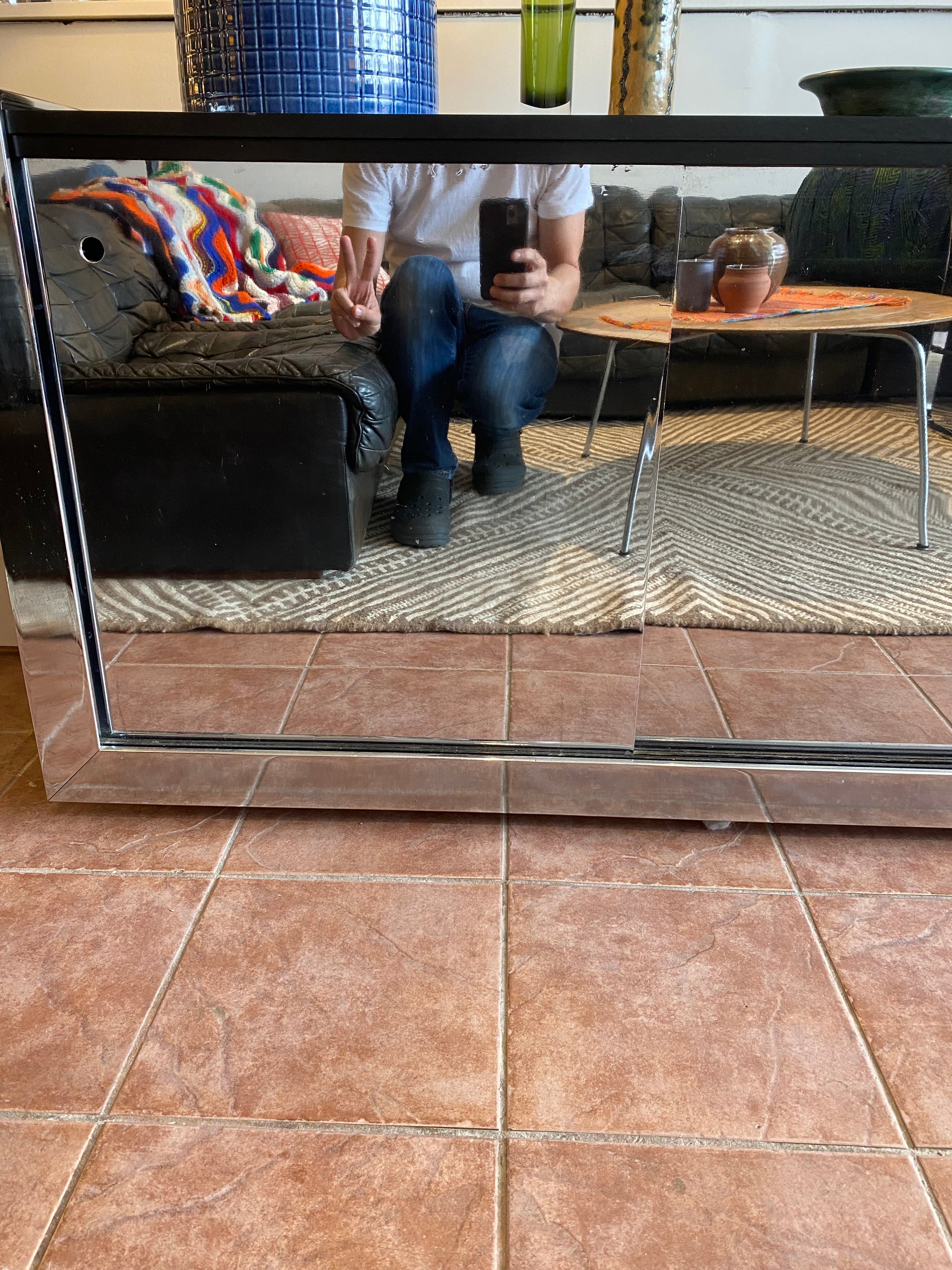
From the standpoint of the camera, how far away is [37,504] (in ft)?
3.43

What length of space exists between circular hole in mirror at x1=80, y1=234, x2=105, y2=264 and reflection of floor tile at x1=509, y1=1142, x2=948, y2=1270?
0.94 meters

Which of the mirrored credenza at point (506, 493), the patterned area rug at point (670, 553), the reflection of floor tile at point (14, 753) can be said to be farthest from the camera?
the reflection of floor tile at point (14, 753)

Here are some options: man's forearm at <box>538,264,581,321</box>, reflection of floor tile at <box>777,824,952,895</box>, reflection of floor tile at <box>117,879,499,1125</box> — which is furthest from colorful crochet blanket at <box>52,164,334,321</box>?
reflection of floor tile at <box>777,824,952,895</box>

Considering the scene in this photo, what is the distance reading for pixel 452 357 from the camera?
100 cm

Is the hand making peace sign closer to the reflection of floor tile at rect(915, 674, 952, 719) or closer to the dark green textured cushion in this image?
the dark green textured cushion

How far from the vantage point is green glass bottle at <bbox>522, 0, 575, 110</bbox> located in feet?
3.38

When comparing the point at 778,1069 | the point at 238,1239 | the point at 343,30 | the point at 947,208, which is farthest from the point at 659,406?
the point at 238,1239

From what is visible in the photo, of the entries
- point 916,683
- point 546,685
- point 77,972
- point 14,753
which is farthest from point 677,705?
point 14,753

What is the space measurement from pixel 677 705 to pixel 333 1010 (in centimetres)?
53

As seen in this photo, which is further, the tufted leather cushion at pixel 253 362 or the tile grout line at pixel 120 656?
the tile grout line at pixel 120 656

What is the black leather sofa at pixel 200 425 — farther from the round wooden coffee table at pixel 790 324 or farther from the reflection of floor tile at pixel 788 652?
the reflection of floor tile at pixel 788 652

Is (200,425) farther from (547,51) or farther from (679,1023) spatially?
(679,1023)

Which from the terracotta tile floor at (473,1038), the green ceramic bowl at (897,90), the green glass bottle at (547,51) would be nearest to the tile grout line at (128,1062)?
the terracotta tile floor at (473,1038)

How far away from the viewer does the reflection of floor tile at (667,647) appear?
1084 millimetres
